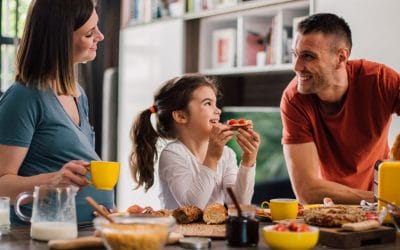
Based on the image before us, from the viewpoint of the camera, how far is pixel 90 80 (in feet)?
18.3

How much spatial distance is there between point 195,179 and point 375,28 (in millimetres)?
1637

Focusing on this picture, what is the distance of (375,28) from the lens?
3617mm

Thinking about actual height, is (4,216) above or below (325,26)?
below

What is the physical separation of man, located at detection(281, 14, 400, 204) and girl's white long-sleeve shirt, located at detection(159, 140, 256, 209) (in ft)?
1.52

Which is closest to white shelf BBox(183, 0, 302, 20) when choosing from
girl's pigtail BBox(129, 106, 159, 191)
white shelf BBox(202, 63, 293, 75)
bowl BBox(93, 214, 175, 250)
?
white shelf BBox(202, 63, 293, 75)

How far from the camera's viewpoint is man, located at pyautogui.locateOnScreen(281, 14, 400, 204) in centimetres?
308

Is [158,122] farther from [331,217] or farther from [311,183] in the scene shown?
[331,217]

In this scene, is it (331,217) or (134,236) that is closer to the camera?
(134,236)

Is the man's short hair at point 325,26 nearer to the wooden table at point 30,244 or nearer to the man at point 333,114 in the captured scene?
the man at point 333,114

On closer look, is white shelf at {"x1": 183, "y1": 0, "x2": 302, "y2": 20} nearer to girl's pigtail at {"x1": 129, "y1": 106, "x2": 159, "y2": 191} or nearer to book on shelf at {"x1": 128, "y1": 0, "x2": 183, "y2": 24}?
book on shelf at {"x1": 128, "y1": 0, "x2": 183, "y2": 24}

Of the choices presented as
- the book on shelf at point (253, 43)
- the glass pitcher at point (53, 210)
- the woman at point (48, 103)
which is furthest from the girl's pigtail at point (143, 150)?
the book on shelf at point (253, 43)

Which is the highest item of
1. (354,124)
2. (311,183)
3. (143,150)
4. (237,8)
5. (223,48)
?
(237,8)

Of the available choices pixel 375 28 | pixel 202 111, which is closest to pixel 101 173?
pixel 202 111

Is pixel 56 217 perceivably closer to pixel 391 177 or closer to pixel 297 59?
pixel 391 177
